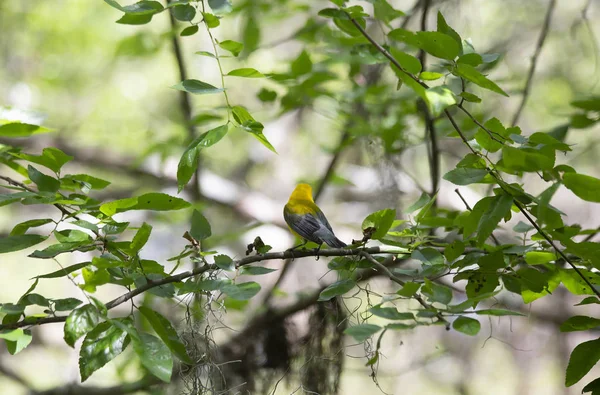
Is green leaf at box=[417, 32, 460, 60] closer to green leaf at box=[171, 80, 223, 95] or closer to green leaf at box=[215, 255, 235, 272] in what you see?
green leaf at box=[171, 80, 223, 95]

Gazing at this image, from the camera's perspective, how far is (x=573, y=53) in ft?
17.7

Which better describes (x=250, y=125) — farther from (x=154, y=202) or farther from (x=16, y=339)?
(x=16, y=339)

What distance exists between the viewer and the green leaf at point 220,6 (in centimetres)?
162

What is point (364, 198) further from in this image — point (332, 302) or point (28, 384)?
point (332, 302)

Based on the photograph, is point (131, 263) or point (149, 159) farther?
point (149, 159)

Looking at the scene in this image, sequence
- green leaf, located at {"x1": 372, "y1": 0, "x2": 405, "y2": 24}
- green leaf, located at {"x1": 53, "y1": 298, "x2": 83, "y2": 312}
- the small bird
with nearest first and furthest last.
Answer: green leaf, located at {"x1": 53, "y1": 298, "x2": 83, "y2": 312}
green leaf, located at {"x1": 372, "y1": 0, "x2": 405, "y2": 24}
the small bird

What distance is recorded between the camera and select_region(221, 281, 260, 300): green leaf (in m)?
1.33

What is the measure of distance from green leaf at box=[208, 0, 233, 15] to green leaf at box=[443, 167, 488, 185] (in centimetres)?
76

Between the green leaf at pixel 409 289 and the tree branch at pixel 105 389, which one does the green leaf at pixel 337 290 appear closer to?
the green leaf at pixel 409 289

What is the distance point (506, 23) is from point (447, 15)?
306 cm

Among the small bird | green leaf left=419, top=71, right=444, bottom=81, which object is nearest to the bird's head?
the small bird

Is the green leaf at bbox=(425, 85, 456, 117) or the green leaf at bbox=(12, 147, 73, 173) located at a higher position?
the green leaf at bbox=(425, 85, 456, 117)

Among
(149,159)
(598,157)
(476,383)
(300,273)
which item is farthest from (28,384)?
(598,157)

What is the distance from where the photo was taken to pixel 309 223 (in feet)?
8.13
